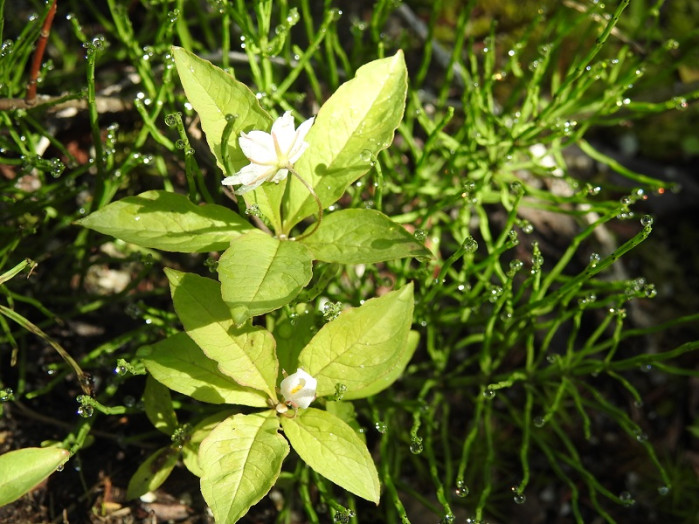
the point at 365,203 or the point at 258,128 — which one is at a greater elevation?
the point at 258,128

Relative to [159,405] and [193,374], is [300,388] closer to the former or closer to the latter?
[193,374]

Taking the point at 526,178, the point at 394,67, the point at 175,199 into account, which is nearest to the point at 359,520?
the point at 175,199

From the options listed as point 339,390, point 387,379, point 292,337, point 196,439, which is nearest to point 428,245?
point 387,379

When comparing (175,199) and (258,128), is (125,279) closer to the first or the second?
(175,199)

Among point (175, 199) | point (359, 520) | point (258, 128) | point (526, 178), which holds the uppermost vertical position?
point (258, 128)

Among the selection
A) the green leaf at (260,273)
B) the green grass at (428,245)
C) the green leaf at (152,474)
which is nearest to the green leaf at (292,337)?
the green grass at (428,245)

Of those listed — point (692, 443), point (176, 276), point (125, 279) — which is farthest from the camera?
point (692, 443)

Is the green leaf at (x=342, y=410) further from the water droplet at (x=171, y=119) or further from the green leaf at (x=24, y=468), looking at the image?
the water droplet at (x=171, y=119)
